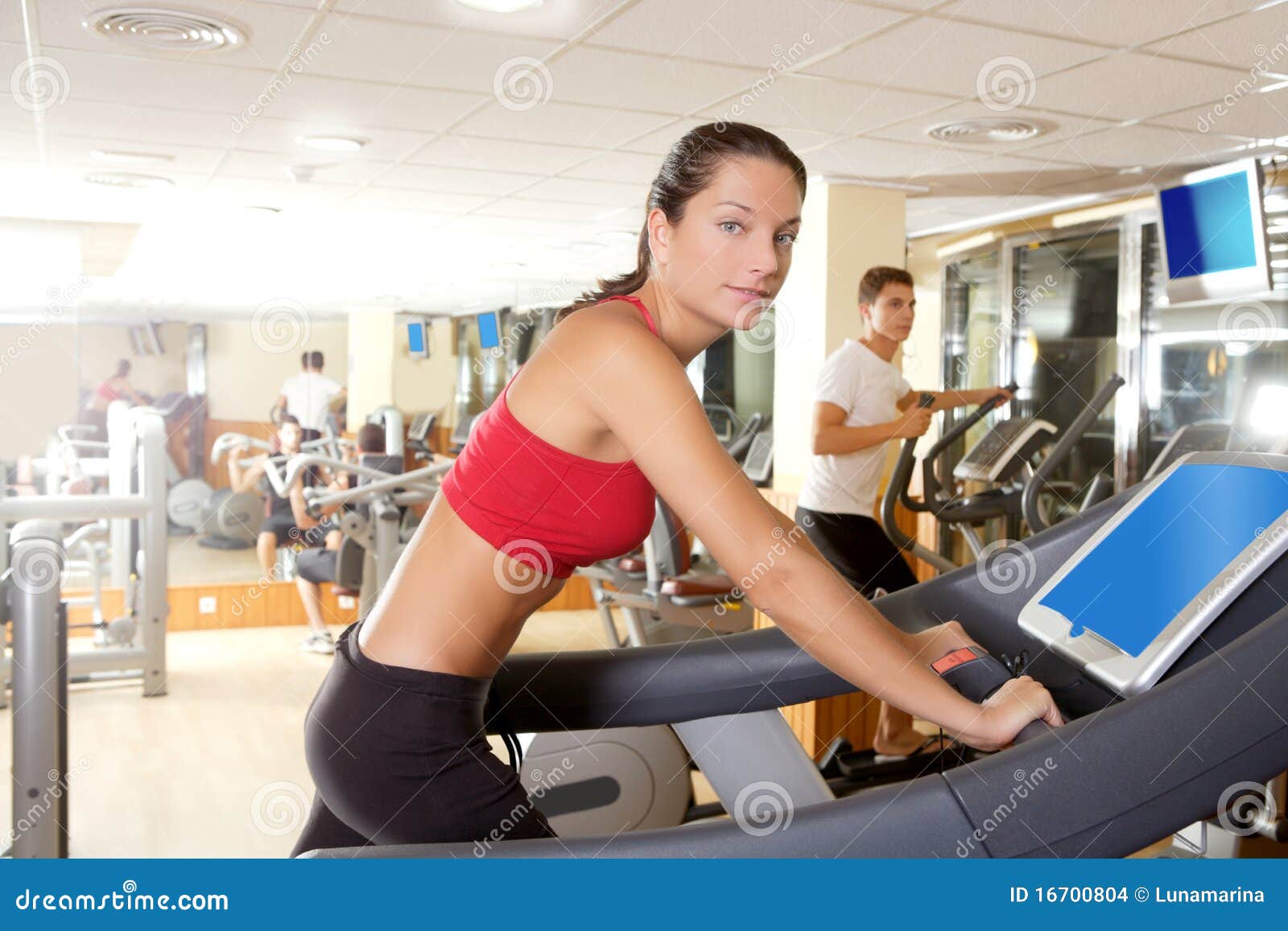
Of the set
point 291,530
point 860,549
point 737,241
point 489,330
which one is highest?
point 489,330

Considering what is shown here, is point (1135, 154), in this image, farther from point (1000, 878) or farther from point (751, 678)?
point (1000, 878)

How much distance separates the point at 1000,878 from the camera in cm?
84

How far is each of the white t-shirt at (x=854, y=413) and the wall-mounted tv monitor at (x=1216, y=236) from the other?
4.65ft

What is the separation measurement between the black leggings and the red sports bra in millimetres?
158

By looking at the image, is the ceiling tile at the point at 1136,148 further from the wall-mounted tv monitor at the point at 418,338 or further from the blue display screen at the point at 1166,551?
the wall-mounted tv monitor at the point at 418,338

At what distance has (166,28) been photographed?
125 inches

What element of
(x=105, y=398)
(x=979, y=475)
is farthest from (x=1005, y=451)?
(x=105, y=398)

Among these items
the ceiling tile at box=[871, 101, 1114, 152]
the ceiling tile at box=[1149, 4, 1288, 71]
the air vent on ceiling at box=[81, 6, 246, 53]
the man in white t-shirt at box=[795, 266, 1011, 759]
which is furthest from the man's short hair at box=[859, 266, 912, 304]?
the air vent on ceiling at box=[81, 6, 246, 53]

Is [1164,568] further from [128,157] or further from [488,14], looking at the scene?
[128,157]

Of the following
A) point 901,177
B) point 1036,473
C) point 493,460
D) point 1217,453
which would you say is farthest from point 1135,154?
point 493,460

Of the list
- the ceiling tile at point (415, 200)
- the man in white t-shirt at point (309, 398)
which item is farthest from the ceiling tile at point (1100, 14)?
the man in white t-shirt at point (309, 398)

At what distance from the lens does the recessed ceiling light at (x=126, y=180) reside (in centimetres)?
542

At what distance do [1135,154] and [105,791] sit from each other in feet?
15.4

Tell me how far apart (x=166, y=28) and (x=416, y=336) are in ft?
31.3
